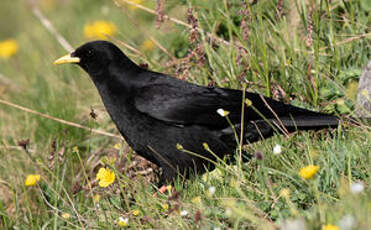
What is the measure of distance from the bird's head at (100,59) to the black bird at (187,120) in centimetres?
25

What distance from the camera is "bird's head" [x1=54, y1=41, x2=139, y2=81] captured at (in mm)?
4473

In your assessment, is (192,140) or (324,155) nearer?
(324,155)

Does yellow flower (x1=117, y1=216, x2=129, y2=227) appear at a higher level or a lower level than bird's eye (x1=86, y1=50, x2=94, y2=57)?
lower

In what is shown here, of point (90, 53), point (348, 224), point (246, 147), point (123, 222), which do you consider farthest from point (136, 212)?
point (90, 53)

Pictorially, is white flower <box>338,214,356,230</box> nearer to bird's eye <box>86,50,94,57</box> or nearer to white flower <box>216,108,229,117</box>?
white flower <box>216,108,229,117</box>

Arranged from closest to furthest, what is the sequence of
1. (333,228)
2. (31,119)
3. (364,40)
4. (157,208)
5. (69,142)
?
(333,228) → (157,208) → (364,40) → (69,142) → (31,119)

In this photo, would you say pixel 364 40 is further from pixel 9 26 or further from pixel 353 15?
pixel 9 26

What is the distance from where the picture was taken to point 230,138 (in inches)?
164

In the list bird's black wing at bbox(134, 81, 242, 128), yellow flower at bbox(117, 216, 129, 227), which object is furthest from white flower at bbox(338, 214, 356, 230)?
bird's black wing at bbox(134, 81, 242, 128)

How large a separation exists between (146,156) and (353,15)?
7.12ft

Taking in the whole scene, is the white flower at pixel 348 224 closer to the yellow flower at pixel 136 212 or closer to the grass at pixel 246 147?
the grass at pixel 246 147

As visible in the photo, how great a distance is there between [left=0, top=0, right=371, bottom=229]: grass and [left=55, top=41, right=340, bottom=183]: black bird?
159 millimetres

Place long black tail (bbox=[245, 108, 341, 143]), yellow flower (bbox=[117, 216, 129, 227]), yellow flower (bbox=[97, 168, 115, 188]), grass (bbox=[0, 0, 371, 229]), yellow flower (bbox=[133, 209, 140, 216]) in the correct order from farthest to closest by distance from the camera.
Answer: long black tail (bbox=[245, 108, 341, 143]) < yellow flower (bbox=[97, 168, 115, 188]) < yellow flower (bbox=[133, 209, 140, 216]) < yellow flower (bbox=[117, 216, 129, 227]) < grass (bbox=[0, 0, 371, 229])

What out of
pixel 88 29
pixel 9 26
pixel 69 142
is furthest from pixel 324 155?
pixel 9 26
